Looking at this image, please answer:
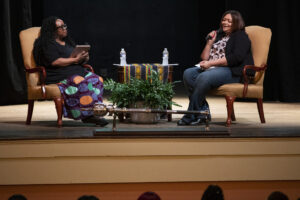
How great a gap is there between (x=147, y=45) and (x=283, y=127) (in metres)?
5.84

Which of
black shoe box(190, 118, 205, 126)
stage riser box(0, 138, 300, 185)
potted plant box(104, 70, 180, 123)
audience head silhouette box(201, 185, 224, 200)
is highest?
potted plant box(104, 70, 180, 123)

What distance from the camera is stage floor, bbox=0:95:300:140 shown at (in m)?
4.02

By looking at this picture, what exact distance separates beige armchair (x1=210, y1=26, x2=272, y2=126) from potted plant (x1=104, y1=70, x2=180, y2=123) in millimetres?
442

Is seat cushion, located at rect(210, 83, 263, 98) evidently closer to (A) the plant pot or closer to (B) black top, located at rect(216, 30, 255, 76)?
(B) black top, located at rect(216, 30, 255, 76)

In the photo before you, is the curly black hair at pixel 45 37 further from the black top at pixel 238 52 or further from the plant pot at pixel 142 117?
the black top at pixel 238 52

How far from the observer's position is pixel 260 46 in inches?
203

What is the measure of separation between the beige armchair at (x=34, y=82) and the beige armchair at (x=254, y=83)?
1.34 meters

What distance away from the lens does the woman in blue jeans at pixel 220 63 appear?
189 inches

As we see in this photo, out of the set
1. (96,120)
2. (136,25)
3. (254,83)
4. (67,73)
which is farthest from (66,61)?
(136,25)

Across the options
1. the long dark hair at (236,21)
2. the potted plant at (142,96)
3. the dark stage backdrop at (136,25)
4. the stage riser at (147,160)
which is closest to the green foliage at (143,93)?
the potted plant at (142,96)

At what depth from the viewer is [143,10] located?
996cm

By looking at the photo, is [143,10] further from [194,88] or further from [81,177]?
[81,177]

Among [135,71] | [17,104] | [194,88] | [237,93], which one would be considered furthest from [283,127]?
[17,104]

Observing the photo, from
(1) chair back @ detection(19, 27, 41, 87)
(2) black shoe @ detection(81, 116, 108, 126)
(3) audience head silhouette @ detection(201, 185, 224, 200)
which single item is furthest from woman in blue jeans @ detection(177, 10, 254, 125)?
(3) audience head silhouette @ detection(201, 185, 224, 200)
